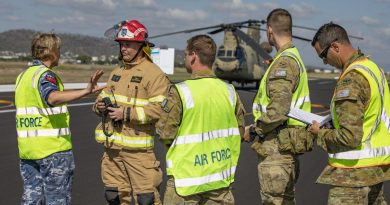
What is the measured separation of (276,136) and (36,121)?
2079 millimetres

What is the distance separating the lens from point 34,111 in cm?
447

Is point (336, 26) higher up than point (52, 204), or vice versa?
point (336, 26)

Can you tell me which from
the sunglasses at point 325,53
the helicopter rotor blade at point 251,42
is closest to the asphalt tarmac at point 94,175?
the sunglasses at point 325,53

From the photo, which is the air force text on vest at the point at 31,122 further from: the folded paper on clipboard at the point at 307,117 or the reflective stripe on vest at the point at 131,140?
the folded paper on clipboard at the point at 307,117

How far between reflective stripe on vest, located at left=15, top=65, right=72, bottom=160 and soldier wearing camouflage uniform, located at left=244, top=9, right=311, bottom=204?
5.44 ft

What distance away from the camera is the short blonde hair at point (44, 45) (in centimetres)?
451

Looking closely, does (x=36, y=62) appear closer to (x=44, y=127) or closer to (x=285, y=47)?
(x=44, y=127)

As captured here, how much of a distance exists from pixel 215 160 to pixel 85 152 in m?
6.59

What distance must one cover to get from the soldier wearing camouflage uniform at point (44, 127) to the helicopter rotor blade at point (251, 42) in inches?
830

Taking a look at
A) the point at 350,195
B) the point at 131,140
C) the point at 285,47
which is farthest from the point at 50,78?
the point at 350,195

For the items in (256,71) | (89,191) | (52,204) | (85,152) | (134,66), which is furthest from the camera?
(256,71)

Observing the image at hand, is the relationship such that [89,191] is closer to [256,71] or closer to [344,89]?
[344,89]

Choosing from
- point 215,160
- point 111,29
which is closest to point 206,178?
point 215,160

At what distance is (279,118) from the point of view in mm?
4301
